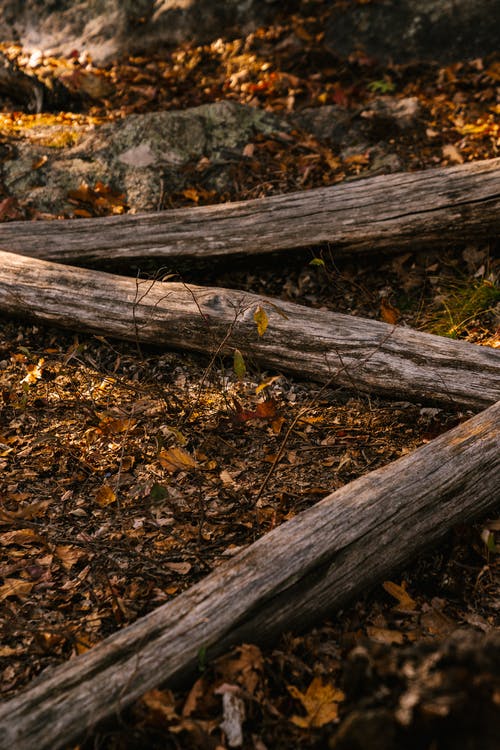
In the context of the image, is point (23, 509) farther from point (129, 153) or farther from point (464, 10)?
point (464, 10)

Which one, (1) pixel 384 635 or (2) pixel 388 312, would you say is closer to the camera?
(1) pixel 384 635

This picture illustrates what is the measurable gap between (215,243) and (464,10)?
3702 millimetres

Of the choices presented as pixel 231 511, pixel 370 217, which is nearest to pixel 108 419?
pixel 231 511

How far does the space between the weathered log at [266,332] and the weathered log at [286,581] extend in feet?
1.63

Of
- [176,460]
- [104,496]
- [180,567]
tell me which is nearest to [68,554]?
[104,496]

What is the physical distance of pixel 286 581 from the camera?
207 centimetres

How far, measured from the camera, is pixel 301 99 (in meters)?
→ 5.51

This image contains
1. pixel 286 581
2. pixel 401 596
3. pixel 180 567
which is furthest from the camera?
pixel 180 567

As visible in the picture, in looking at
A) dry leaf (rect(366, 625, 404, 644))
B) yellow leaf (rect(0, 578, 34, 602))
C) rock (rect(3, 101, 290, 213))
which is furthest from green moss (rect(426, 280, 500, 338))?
yellow leaf (rect(0, 578, 34, 602))

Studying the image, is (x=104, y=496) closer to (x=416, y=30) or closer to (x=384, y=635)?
(x=384, y=635)

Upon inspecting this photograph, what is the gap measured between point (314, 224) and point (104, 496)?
2232 mm

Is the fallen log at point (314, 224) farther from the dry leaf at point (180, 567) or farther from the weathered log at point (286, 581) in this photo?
the dry leaf at point (180, 567)

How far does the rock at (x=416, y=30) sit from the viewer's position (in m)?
5.47

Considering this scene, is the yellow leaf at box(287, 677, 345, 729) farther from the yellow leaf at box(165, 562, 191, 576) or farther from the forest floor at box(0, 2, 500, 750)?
the yellow leaf at box(165, 562, 191, 576)
